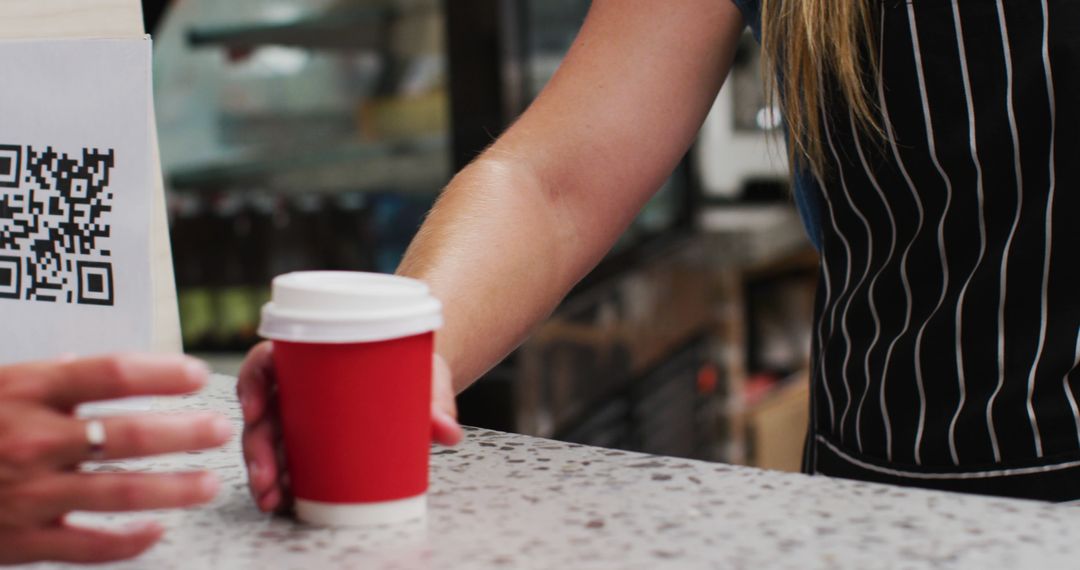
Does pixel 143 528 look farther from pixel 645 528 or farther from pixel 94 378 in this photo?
pixel 645 528

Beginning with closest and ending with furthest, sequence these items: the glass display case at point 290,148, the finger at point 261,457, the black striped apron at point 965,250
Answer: the finger at point 261,457 → the black striped apron at point 965,250 → the glass display case at point 290,148

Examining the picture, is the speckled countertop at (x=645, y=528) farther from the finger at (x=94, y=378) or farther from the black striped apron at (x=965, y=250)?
the black striped apron at (x=965, y=250)

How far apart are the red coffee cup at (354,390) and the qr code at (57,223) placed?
0.23 meters

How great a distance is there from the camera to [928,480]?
101 centimetres

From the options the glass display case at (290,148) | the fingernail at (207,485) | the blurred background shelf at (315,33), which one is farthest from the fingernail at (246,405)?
the blurred background shelf at (315,33)

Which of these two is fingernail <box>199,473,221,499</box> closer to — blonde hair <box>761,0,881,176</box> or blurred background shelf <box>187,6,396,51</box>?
blonde hair <box>761,0,881,176</box>

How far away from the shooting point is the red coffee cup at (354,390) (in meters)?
0.64

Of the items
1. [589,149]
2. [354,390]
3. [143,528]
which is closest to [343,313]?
[354,390]

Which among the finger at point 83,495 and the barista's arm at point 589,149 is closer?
the finger at point 83,495

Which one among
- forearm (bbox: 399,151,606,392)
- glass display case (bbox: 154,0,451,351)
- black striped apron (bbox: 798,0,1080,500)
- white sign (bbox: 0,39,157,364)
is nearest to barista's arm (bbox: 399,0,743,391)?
forearm (bbox: 399,151,606,392)

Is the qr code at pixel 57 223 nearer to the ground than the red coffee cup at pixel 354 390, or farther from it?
farther from it

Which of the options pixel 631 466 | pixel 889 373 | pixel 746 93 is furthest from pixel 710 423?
pixel 631 466

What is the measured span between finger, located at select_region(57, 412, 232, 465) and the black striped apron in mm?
656

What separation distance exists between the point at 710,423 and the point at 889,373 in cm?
260
